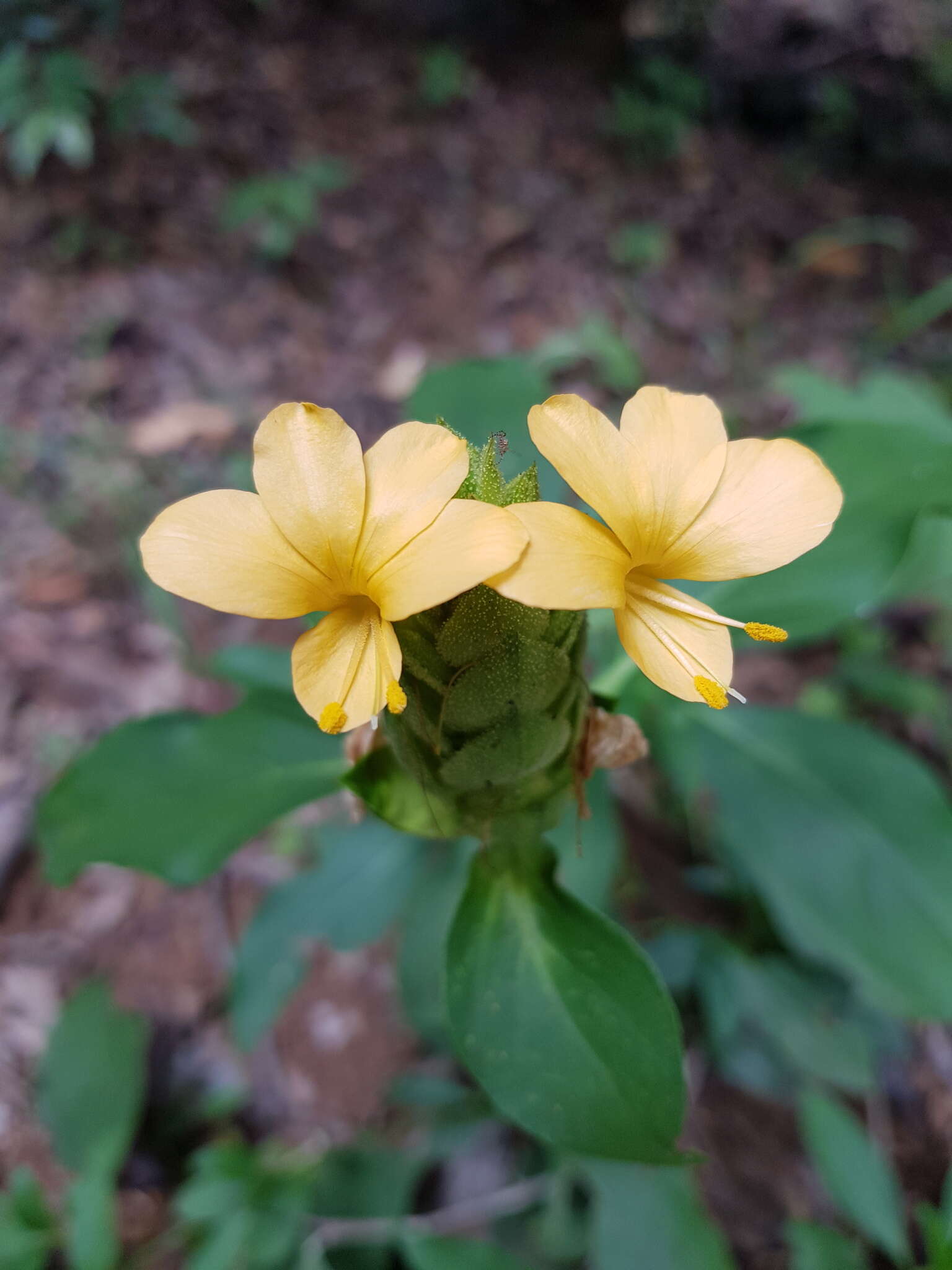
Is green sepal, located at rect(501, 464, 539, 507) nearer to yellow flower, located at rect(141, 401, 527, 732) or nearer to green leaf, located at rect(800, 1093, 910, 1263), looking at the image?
yellow flower, located at rect(141, 401, 527, 732)

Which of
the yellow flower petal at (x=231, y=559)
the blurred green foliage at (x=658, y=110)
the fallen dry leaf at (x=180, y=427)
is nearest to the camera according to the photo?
the yellow flower petal at (x=231, y=559)

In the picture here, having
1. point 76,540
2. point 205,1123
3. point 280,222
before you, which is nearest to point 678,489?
point 205,1123

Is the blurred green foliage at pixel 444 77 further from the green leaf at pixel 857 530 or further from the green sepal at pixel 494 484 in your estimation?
the green sepal at pixel 494 484

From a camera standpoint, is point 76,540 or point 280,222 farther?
point 280,222

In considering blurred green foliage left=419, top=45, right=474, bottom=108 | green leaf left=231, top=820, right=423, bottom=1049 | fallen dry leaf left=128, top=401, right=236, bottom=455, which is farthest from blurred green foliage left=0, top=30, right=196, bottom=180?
green leaf left=231, top=820, right=423, bottom=1049

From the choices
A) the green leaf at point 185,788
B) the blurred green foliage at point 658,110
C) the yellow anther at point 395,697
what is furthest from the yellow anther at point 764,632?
the blurred green foliage at point 658,110

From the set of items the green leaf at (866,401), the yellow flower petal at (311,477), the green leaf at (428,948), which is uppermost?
the yellow flower petal at (311,477)

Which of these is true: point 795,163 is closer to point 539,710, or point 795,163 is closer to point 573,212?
point 573,212
